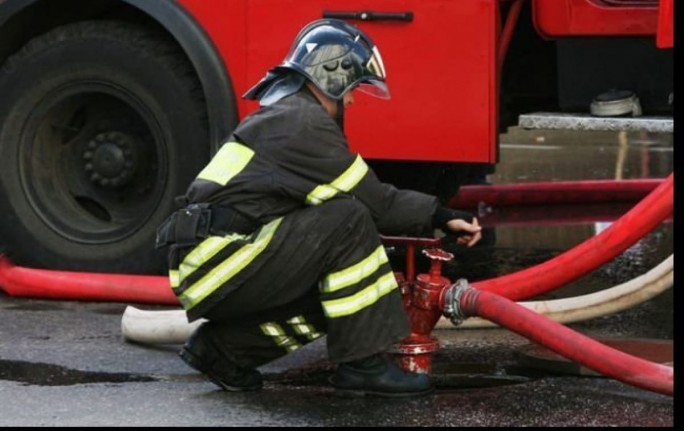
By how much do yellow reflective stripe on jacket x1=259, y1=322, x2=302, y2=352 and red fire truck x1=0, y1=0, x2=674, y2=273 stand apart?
1138mm

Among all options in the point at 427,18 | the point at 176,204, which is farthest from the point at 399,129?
the point at 176,204

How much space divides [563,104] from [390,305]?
4.67 ft

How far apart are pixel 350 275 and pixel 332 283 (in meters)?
0.06

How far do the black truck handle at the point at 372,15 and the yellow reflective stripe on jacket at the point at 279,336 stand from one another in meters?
1.36

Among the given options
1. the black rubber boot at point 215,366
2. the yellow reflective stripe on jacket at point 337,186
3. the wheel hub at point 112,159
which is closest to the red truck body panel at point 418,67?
the wheel hub at point 112,159

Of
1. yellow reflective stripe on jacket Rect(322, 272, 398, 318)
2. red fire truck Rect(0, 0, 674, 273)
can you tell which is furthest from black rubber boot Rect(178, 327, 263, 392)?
red fire truck Rect(0, 0, 674, 273)

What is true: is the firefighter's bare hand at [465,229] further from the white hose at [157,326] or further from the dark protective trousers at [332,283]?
the white hose at [157,326]

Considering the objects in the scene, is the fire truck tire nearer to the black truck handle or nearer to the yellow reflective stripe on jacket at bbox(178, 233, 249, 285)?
the black truck handle

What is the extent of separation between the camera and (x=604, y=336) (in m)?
5.57

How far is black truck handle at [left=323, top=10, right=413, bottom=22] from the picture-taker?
222 inches

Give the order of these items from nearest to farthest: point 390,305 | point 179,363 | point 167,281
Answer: point 390,305, point 179,363, point 167,281

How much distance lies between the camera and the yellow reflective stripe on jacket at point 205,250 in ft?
15.3

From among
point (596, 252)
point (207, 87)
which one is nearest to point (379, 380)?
point (596, 252)

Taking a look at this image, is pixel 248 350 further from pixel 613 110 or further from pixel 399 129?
pixel 613 110
